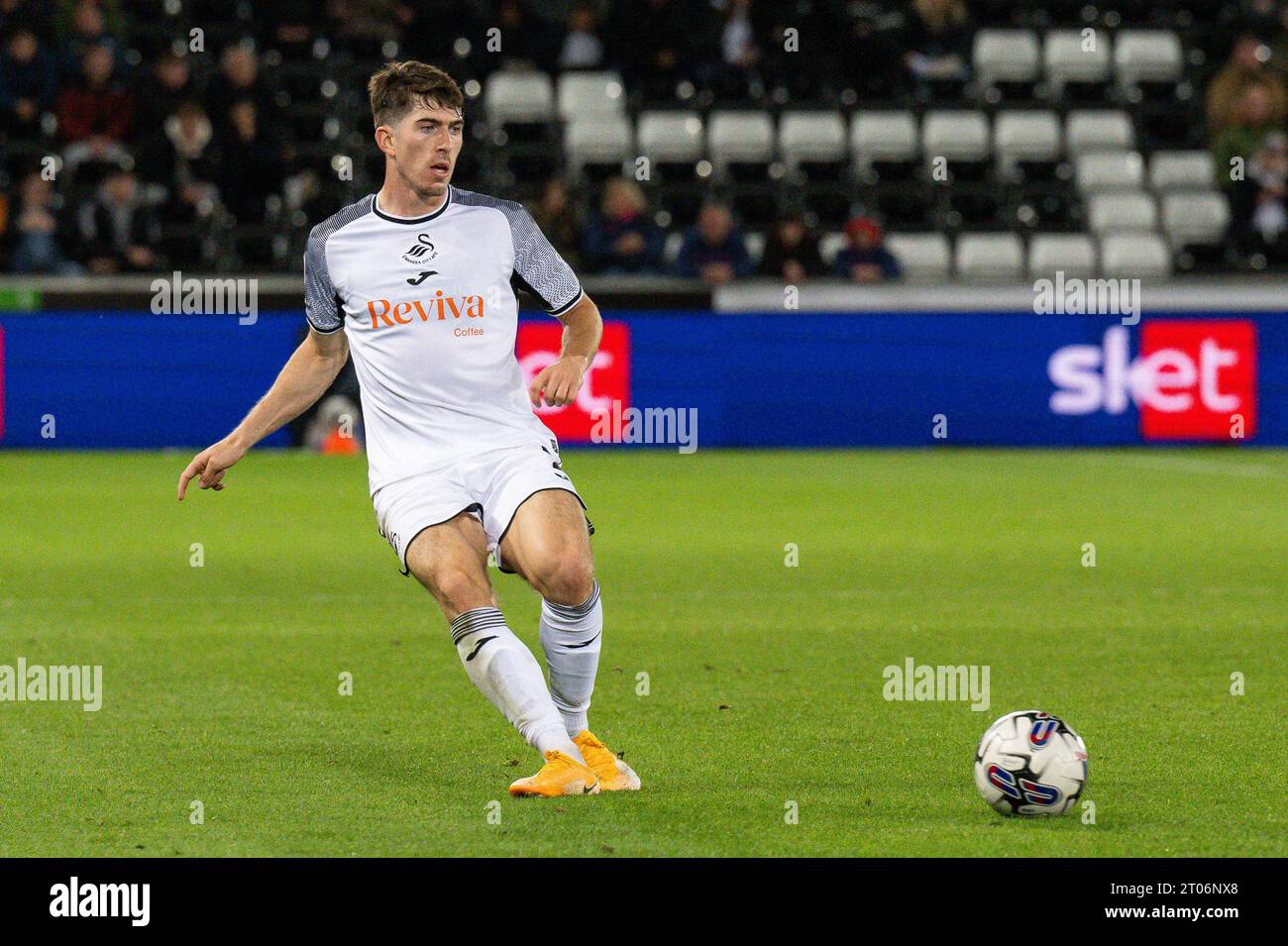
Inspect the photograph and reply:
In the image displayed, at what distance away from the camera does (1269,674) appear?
28.7ft

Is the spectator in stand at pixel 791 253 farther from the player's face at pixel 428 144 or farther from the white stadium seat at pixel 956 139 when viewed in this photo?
A: the player's face at pixel 428 144

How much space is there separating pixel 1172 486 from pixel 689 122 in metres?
7.96

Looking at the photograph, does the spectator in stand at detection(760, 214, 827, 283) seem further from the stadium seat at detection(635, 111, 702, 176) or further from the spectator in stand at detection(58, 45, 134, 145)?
the spectator in stand at detection(58, 45, 134, 145)

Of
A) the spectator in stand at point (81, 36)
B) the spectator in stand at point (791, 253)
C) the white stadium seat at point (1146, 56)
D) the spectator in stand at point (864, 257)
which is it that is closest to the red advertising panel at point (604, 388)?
the spectator in stand at point (791, 253)

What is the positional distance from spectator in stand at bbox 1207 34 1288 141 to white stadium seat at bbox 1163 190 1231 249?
0.79 metres

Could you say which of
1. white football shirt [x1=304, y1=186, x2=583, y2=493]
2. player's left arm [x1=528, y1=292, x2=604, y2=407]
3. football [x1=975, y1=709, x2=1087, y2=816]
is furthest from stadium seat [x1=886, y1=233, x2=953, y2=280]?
football [x1=975, y1=709, x2=1087, y2=816]

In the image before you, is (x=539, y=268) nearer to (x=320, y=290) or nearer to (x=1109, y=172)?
(x=320, y=290)

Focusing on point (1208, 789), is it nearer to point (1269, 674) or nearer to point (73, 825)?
point (1269, 674)

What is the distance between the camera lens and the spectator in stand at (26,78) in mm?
21531

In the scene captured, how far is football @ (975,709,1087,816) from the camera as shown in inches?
239

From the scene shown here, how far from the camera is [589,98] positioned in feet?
76.2

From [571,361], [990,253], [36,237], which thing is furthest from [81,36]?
[571,361]

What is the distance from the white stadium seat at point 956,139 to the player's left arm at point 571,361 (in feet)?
55.5

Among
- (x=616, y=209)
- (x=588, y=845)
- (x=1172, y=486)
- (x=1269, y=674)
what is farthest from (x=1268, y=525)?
(x=588, y=845)
